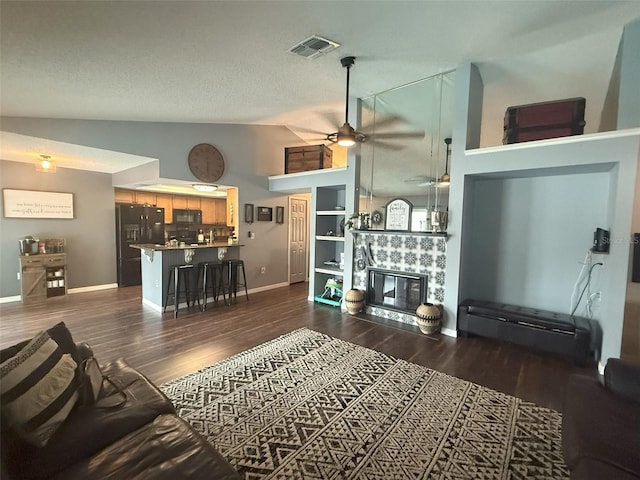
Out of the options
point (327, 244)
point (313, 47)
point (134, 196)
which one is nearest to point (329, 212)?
point (327, 244)

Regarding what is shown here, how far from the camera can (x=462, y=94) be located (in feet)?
11.9

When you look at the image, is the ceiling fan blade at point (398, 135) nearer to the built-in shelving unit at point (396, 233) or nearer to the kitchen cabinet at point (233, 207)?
the built-in shelving unit at point (396, 233)

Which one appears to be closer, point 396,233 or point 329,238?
point 396,233

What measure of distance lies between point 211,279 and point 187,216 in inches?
104

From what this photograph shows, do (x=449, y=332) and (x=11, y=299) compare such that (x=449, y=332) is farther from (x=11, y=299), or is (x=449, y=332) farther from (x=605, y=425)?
(x=11, y=299)

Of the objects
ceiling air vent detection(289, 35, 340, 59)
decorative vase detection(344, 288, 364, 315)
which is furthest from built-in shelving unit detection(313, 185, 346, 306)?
ceiling air vent detection(289, 35, 340, 59)

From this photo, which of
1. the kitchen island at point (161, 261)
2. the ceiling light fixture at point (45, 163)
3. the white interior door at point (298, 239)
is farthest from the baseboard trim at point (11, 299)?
the white interior door at point (298, 239)

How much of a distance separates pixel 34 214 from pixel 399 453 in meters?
6.62

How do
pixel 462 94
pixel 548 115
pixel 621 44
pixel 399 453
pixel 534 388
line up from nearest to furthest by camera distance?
1. pixel 399 453
2. pixel 534 388
3. pixel 621 44
4. pixel 548 115
5. pixel 462 94

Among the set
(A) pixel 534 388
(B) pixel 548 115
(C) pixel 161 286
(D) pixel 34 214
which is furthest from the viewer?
(D) pixel 34 214

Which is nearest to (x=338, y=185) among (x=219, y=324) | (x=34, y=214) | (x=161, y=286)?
(x=219, y=324)

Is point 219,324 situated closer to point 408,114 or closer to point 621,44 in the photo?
point 408,114

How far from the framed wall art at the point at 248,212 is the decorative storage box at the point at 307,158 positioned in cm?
115

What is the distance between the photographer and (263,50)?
2814 millimetres
